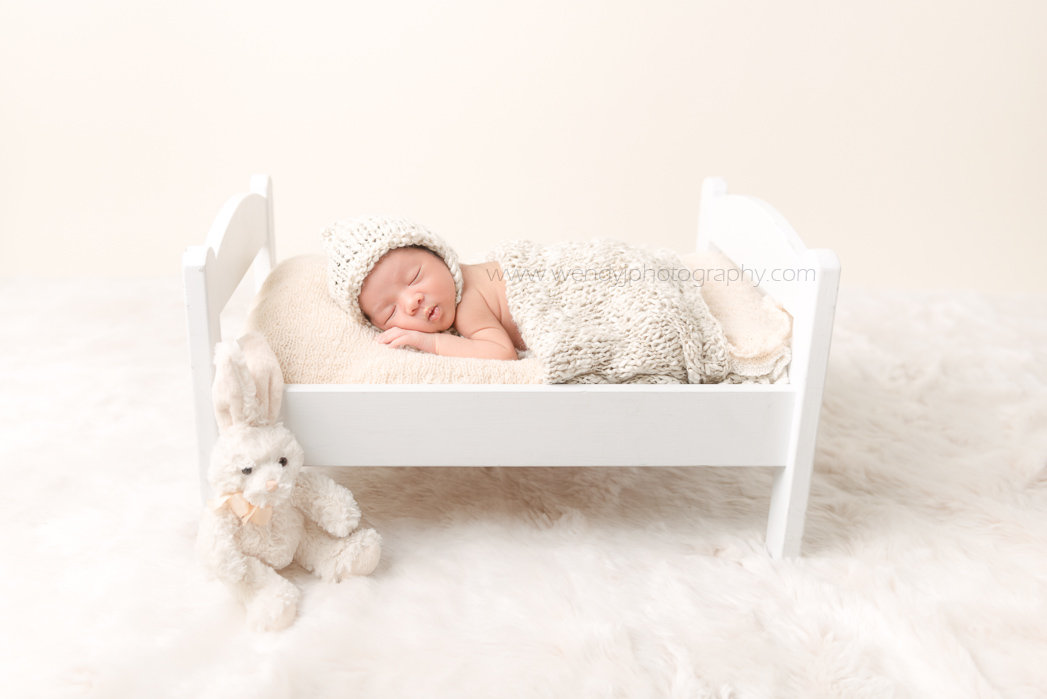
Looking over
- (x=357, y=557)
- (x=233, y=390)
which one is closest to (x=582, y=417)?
(x=357, y=557)

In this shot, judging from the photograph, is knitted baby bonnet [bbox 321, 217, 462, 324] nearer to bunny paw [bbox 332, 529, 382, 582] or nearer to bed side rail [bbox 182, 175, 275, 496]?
bed side rail [bbox 182, 175, 275, 496]

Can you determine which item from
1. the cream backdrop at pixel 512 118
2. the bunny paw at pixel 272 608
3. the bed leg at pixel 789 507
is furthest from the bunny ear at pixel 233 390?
the cream backdrop at pixel 512 118

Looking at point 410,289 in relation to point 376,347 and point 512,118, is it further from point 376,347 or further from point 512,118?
point 512,118

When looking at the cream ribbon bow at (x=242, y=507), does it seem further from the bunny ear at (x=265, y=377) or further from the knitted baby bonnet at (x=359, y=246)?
the knitted baby bonnet at (x=359, y=246)

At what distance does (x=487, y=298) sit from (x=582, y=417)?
349 mm

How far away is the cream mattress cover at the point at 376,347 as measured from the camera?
1356 millimetres

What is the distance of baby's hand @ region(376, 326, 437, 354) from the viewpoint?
148cm

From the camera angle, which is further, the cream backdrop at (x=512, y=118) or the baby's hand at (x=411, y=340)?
the cream backdrop at (x=512, y=118)

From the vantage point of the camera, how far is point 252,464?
4.13 ft

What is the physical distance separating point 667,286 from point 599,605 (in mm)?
518

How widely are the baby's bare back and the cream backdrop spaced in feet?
4.54

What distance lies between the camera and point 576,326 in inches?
55.6

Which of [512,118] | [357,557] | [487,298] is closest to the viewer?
[357,557]

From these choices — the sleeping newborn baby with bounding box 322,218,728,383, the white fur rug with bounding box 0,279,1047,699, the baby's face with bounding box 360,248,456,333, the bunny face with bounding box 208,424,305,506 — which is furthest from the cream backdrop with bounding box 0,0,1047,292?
the bunny face with bounding box 208,424,305,506
